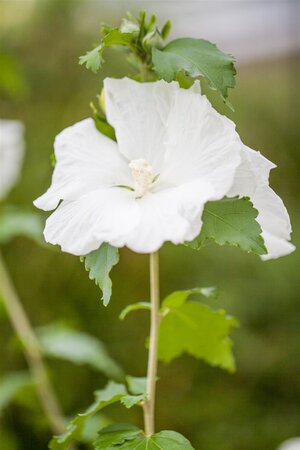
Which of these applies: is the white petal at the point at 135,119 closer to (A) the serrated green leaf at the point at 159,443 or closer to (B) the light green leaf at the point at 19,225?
(A) the serrated green leaf at the point at 159,443

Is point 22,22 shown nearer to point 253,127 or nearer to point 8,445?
point 253,127

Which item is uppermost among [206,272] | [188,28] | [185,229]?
[185,229]

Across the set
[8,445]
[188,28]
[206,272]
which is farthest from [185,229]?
[188,28]

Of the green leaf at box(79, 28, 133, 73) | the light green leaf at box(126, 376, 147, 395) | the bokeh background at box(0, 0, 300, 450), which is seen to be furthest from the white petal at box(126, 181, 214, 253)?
the bokeh background at box(0, 0, 300, 450)

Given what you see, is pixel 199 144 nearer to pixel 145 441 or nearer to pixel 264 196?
pixel 264 196

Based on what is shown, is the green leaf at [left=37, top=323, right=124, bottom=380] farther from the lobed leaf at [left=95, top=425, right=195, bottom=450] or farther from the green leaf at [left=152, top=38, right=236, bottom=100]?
the green leaf at [left=152, top=38, right=236, bottom=100]
